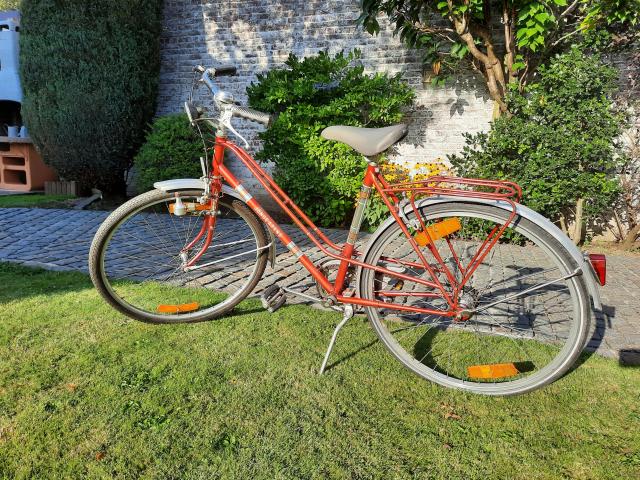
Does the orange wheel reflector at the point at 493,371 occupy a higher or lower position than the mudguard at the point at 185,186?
lower

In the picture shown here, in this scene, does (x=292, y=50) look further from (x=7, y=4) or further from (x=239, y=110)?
(x=7, y=4)

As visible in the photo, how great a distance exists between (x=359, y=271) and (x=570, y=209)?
3948 millimetres

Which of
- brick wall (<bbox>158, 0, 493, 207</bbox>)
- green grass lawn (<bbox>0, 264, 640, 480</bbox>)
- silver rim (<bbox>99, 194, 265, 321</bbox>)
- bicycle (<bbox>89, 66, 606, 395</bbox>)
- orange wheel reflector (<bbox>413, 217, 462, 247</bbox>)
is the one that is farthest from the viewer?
brick wall (<bbox>158, 0, 493, 207</bbox>)

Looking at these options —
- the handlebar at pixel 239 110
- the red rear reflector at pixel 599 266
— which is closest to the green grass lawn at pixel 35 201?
the handlebar at pixel 239 110

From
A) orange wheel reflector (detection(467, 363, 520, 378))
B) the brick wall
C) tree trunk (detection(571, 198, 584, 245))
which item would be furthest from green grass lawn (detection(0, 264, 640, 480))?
the brick wall

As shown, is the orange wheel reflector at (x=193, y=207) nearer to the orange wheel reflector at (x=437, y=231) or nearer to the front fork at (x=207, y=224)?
the front fork at (x=207, y=224)

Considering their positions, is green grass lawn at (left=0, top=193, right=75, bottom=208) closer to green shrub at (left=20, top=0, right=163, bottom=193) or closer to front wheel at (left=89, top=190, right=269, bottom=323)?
green shrub at (left=20, top=0, right=163, bottom=193)

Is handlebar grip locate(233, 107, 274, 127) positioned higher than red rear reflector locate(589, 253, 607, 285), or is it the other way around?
handlebar grip locate(233, 107, 274, 127)

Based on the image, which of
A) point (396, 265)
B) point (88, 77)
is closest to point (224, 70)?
point (396, 265)

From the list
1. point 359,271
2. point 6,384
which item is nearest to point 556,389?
point 359,271

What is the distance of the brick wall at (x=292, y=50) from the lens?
5859 millimetres

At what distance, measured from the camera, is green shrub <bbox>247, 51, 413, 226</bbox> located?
5.49m

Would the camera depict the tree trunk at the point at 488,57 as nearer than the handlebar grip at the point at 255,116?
No

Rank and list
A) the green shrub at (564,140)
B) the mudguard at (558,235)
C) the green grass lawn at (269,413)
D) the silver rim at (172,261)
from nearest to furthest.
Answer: the green grass lawn at (269,413)
the mudguard at (558,235)
the silver rim at (172,261)
the green shrub at (564,140)
